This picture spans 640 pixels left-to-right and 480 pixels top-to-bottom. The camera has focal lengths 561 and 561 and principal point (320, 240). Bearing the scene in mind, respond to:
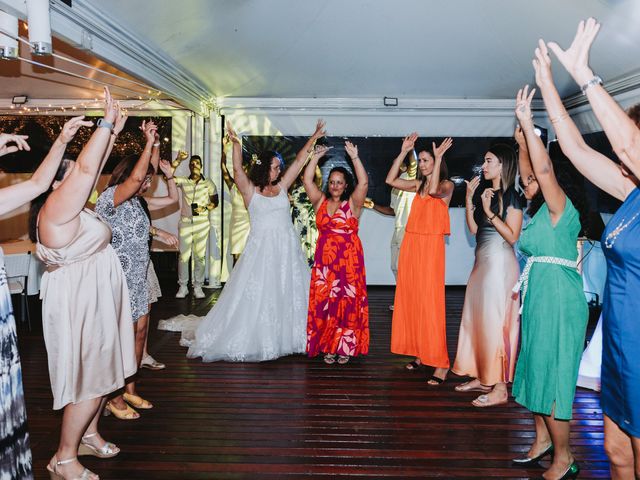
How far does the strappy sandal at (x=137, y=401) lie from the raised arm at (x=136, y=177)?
51.2 inches

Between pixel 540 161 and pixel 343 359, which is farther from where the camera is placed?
pixel 343 359

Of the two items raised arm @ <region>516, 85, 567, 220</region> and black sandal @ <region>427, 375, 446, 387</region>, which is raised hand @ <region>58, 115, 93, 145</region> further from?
black sandal @ <region>427, 375, 446, 387</region>

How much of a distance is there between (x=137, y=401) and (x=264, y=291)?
1.50 meters

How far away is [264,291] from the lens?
4910mm

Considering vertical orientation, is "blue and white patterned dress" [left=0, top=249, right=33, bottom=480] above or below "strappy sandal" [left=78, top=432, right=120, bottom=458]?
above

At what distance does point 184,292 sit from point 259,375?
12.3 ft

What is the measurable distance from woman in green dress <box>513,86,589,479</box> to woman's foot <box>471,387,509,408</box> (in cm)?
104

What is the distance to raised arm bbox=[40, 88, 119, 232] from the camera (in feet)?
7.94

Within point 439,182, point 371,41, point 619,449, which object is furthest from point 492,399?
point 371,41

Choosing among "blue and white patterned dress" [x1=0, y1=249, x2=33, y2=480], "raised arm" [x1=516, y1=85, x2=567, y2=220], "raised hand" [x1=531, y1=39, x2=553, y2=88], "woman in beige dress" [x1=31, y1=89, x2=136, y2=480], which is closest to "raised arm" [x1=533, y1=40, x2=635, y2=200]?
"raised hand" [x1=531, y1=39, x2=553, y2=88]

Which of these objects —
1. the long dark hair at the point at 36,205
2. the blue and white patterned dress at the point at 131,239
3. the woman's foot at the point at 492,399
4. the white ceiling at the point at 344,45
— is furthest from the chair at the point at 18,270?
the woman's foot at the point at 492,399

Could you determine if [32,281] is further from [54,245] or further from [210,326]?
[54,245]

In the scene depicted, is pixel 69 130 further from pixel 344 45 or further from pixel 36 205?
pixel 344 45

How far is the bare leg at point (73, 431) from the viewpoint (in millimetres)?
2689
